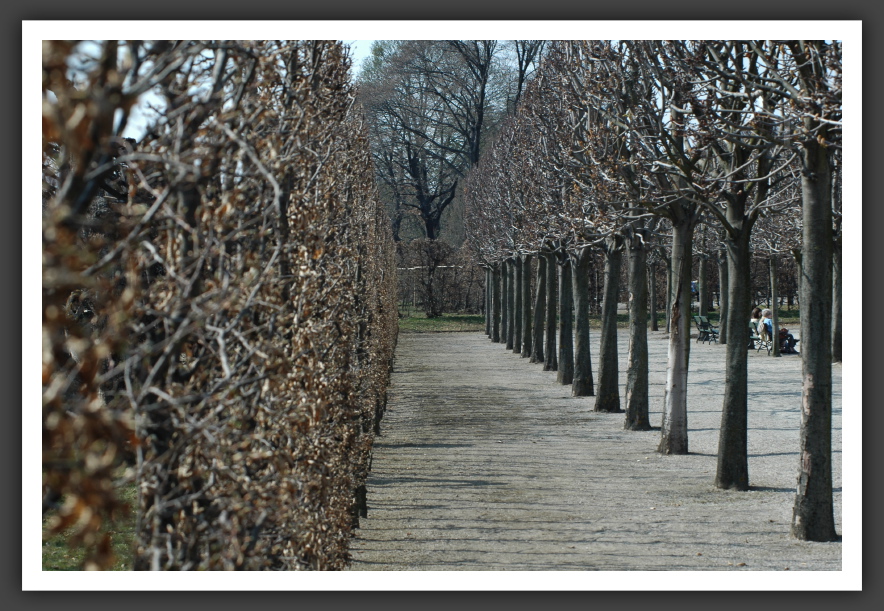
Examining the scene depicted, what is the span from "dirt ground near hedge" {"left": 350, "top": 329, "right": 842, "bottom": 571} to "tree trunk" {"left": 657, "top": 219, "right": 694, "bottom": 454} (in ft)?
1.61

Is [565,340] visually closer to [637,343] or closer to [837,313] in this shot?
[837,313]

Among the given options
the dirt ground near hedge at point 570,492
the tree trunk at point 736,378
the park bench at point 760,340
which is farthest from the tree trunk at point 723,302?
the tree trunk at point 736,378

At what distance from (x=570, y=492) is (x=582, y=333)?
8188 mm

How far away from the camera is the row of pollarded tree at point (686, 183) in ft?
22.2

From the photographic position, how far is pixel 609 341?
1466 cm

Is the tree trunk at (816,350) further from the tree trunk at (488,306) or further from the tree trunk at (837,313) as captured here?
the tree trunk at (488,306)

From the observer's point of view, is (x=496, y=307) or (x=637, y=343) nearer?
(x=637, y=343)

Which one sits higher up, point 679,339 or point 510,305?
point 510,305

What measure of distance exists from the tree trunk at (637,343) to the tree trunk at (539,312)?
10.1 meters

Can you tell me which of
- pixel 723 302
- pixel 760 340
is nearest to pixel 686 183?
pixel 760 340

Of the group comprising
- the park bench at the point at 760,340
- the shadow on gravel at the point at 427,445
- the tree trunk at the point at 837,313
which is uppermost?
the tree trunk at the point at 837,313
